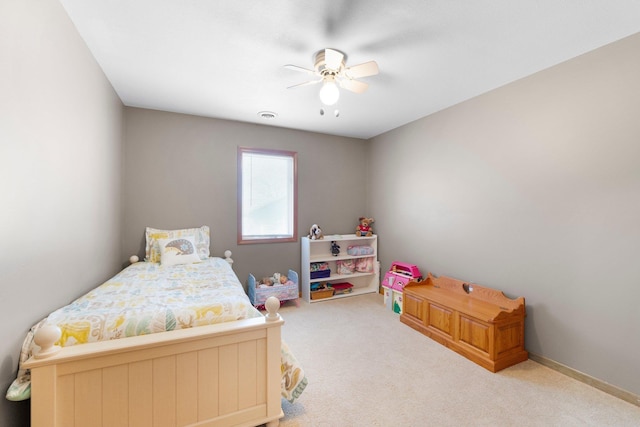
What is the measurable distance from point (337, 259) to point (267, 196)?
135cm

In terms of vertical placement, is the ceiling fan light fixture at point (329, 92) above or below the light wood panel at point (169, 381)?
above

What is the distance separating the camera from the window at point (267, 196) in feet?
12.0

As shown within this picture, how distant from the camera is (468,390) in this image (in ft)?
6.21

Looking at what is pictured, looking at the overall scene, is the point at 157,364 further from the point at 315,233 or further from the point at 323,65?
the point at 315,233

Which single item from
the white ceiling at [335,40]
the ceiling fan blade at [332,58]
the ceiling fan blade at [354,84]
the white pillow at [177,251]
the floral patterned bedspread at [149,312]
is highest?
the white ceiling at [335,40]

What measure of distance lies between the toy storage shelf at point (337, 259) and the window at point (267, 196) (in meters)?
0.36

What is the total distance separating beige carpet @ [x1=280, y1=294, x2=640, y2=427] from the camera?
1.63 meters

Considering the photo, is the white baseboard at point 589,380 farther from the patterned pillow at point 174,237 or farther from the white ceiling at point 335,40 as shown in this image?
the patterned pillow at point 174,237

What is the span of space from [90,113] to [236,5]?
56.0 inches

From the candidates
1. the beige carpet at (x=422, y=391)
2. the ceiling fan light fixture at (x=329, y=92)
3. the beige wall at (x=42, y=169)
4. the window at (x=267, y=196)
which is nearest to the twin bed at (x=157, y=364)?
the beige wall at (x=42, y=169)

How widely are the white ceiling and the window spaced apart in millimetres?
1081

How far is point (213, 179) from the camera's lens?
345cm

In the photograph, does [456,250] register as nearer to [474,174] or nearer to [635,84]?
[474,174]

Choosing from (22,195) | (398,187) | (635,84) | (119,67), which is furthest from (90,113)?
(635,84)
